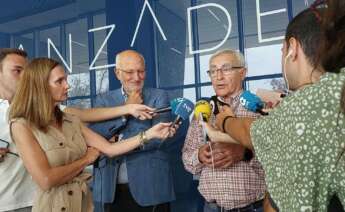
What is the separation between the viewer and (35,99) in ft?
5.82

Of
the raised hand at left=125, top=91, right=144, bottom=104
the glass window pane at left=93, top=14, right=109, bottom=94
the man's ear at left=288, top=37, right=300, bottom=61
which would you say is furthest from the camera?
the glass window pane at left=93, top=14, right=109, bottom=94

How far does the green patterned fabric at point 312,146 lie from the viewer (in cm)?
88

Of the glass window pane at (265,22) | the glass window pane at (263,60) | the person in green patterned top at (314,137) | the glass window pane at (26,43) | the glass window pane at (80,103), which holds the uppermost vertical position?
the glass window pane at (26,43)

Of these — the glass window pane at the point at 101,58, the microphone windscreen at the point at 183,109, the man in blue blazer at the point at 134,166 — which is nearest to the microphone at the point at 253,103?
the microphone windscreen at the point at 183,109

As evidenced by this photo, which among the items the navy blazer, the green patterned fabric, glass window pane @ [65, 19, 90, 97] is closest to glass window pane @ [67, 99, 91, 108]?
glass window pane @ [65, 19, 90, 97]

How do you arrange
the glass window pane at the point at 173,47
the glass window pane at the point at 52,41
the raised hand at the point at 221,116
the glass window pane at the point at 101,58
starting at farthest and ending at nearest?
the glass window pane at the point at 52,41 → the glass window pane at the point at 101,58 → the glass window pane at the point at 173,47 → the raised hand at the point at 221,116

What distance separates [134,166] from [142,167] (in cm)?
5

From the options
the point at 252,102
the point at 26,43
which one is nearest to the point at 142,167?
the point at 252,102

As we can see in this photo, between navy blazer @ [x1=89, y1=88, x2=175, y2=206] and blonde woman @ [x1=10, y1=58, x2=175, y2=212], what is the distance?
0.33m

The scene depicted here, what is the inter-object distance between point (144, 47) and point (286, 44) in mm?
1740

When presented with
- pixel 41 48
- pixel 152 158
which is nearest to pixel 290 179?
pixel 152 158

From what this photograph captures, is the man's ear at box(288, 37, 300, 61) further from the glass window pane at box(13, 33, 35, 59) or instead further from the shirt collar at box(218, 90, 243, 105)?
the glass window pane at box(13, 33, 35, 59)

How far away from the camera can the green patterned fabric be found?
0.88 m

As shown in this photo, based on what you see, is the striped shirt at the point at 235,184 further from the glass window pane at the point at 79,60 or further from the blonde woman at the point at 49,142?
the glass window pane at the point at 79,60
